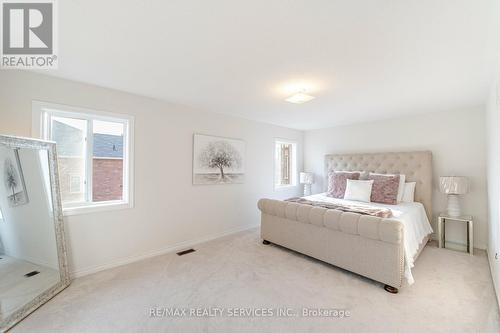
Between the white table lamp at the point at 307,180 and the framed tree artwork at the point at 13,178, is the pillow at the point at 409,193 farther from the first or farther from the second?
the framed tree artwork at the point at 13,178

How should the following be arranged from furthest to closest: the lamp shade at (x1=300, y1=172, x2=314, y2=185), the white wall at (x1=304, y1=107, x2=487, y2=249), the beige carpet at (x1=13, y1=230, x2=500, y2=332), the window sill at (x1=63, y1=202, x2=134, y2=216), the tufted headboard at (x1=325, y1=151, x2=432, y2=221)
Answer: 1. the lamp shade at (x1=300, y1=172, x2=314, y2=185)
2. the tufted headboard at (x1=325, y1=151, x2=432, y2=221)
3. the white wall at (x1=304, y1=107, x2=487, y2=249)
4. the window sill at (x1=63, y1=202, x2=134, y2=216)
5. the beige carpet at (x1=13, y1=230, x2=500, y2=332)

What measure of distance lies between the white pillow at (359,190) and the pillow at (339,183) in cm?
17

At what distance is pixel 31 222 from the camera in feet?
6.63

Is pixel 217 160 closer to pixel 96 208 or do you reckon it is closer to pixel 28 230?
pixel 96 208

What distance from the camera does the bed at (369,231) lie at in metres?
2.12

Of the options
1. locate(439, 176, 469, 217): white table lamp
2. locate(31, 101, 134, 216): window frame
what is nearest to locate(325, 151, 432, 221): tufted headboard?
locate(439, 176, 469, 217): white table lamp

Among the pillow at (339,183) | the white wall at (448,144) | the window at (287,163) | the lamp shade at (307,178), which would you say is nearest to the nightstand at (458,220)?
the white wall at (448,144)

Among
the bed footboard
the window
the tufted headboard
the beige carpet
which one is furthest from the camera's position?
the window

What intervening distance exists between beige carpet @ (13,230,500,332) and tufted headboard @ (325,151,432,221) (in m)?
1.04

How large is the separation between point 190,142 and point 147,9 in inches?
85.0

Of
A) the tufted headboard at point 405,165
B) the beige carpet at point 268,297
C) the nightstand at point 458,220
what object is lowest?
the beige carpet at point 268,297

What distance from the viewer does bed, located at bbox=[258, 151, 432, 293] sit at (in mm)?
2117

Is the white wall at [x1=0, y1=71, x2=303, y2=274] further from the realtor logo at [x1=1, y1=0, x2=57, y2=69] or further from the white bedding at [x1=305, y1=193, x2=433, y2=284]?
Answer: the white bedding at [x1=305, y1=193, x2=433, y2=284]

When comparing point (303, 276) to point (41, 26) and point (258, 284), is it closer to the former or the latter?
point (258, 284)
